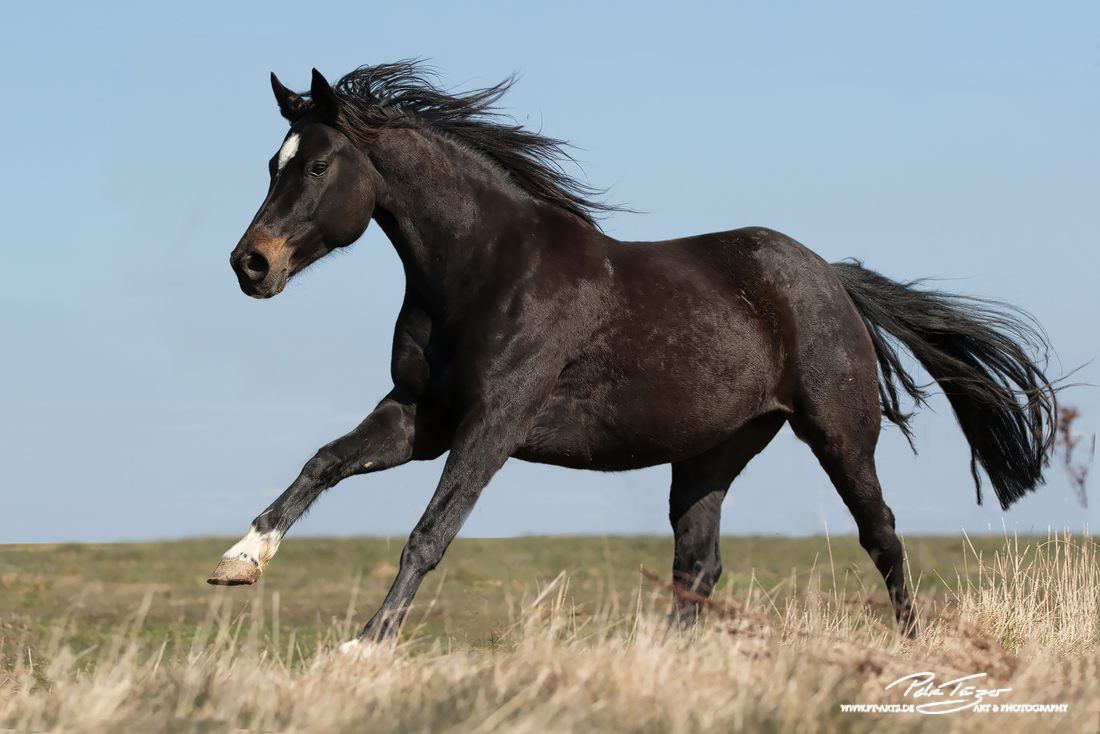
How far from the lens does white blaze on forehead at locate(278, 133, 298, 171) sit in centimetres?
510

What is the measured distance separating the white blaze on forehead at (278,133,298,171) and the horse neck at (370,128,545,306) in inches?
16.1

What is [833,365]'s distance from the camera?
6242mm

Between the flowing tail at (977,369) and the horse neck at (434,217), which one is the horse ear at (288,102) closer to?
the horse neck at (434,217)

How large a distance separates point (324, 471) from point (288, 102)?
208cm

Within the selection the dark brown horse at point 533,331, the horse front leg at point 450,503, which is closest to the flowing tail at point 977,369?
the dark brown horse at point 533,331

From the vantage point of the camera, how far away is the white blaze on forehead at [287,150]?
16.7ft

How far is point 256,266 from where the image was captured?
4.98 metres

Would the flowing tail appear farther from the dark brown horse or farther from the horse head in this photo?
the horse head

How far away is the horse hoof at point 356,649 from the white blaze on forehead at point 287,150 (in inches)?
96.9

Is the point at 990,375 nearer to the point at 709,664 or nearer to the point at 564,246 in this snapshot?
the point at 564,246

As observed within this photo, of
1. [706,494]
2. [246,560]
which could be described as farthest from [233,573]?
[706,494]

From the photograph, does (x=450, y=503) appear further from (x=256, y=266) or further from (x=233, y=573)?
(x=256, y=266)

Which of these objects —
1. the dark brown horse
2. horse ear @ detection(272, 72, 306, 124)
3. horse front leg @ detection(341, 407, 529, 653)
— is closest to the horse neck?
the dark brown horse

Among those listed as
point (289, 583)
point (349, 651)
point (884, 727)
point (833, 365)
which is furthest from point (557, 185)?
point (289, 583)
